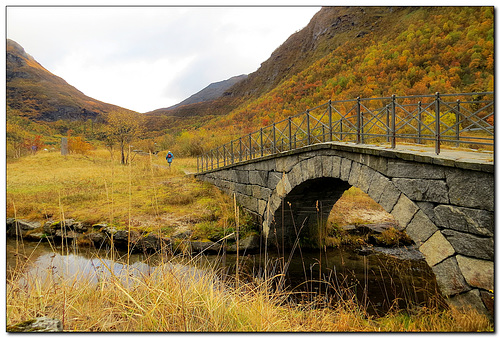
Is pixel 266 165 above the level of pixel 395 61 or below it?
below

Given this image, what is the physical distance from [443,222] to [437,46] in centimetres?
2300

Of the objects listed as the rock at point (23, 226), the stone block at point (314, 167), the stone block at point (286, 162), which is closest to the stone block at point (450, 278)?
the stone block at point (314, 167)

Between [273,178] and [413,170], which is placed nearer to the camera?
[413,170]

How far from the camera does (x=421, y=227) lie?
454 centimetres

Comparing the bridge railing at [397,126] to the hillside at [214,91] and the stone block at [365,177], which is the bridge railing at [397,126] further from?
the hillside at [214,91]

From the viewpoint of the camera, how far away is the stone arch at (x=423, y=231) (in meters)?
3.81

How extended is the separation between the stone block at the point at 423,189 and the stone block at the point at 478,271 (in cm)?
78

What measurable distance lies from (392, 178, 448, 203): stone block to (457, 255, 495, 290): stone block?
778 millimetres

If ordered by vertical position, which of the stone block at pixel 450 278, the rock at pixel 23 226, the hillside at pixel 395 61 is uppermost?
the hillside at pixel 395 61

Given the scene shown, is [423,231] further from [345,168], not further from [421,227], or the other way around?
[345,168]

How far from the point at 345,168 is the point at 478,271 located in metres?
2.85

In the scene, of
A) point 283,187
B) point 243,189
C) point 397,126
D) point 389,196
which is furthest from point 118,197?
point 389,196

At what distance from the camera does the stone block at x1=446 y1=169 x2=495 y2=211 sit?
11.8 ft

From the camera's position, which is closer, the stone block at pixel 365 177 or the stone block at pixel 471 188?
the stone block at pixel 471 188
